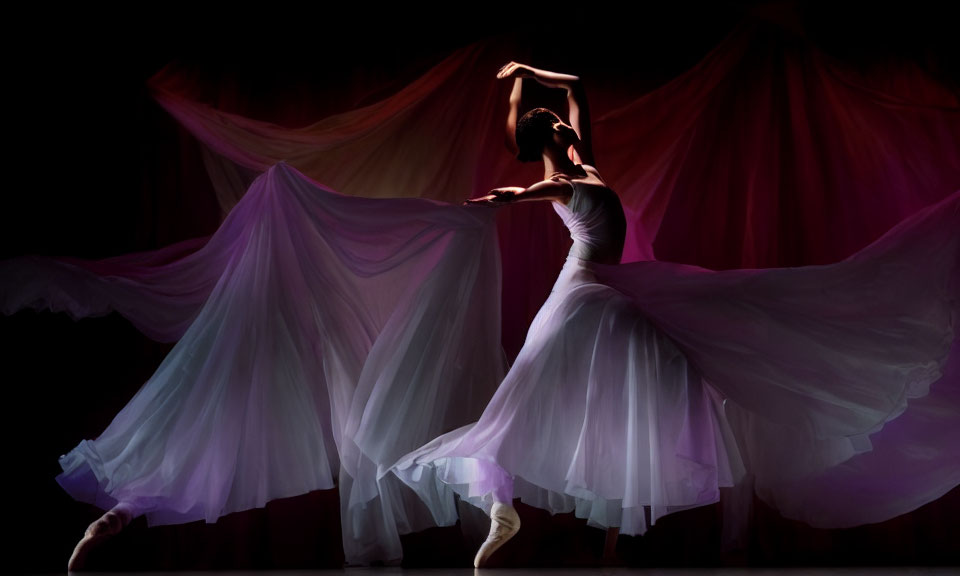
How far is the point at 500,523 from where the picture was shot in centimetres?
310

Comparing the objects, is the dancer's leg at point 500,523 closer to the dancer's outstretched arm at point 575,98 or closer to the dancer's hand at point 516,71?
the dancer's outstretched arm at point 575,98

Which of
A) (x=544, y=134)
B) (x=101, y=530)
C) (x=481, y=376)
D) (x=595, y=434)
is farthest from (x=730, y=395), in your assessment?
(x=101, y=530)

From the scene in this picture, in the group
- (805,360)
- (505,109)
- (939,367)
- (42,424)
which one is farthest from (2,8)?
(939,367)

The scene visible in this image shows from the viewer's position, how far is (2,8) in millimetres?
4281

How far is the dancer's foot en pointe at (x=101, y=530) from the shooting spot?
324 centimetres

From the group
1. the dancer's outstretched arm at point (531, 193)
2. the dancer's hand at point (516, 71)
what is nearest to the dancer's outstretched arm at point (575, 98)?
the dancer's hand at point (516, 71)

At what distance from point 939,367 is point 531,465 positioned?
136 centimetres

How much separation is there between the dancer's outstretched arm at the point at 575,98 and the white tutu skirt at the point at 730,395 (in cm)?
54

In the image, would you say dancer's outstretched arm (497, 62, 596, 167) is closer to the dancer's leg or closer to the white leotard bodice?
the white leotard bodice

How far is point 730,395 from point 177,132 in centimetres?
257

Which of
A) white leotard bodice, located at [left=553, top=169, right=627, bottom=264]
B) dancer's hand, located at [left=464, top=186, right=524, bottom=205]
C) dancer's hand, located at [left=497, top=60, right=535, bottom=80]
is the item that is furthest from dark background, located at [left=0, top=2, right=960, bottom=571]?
dancer's hand, located at [left=464, top=186, right=524, bottom=205]

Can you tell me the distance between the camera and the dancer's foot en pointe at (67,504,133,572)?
3238 millimetres

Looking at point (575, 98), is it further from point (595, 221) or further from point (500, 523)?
point (500, 523)

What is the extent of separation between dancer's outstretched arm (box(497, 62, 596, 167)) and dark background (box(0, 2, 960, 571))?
17.6 inches
